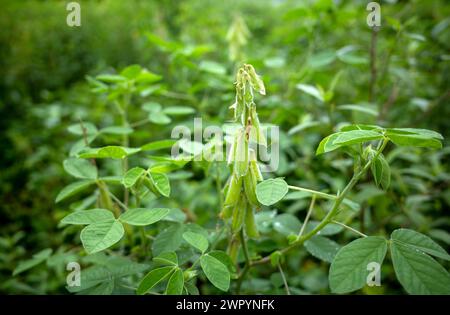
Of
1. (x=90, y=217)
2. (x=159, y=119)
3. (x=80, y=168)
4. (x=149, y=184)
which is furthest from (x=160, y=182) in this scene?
(x=159, y=119)

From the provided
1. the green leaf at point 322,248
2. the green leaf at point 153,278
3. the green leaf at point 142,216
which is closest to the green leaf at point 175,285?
the green leaf at point 153,278

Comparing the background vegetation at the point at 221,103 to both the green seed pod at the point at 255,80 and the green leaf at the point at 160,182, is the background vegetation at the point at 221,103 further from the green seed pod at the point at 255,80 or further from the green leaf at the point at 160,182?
the green seed pod at the point at 255,80

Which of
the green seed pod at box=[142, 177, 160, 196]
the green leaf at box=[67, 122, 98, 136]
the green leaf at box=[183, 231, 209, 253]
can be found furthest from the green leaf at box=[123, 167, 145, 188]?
the green leaf at box=[67, 122, 98, 136]

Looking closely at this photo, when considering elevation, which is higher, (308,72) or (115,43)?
(115,43)

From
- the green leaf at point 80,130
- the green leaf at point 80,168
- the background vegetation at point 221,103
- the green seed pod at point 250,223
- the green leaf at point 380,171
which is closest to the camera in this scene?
the green leaf at point 380,171
